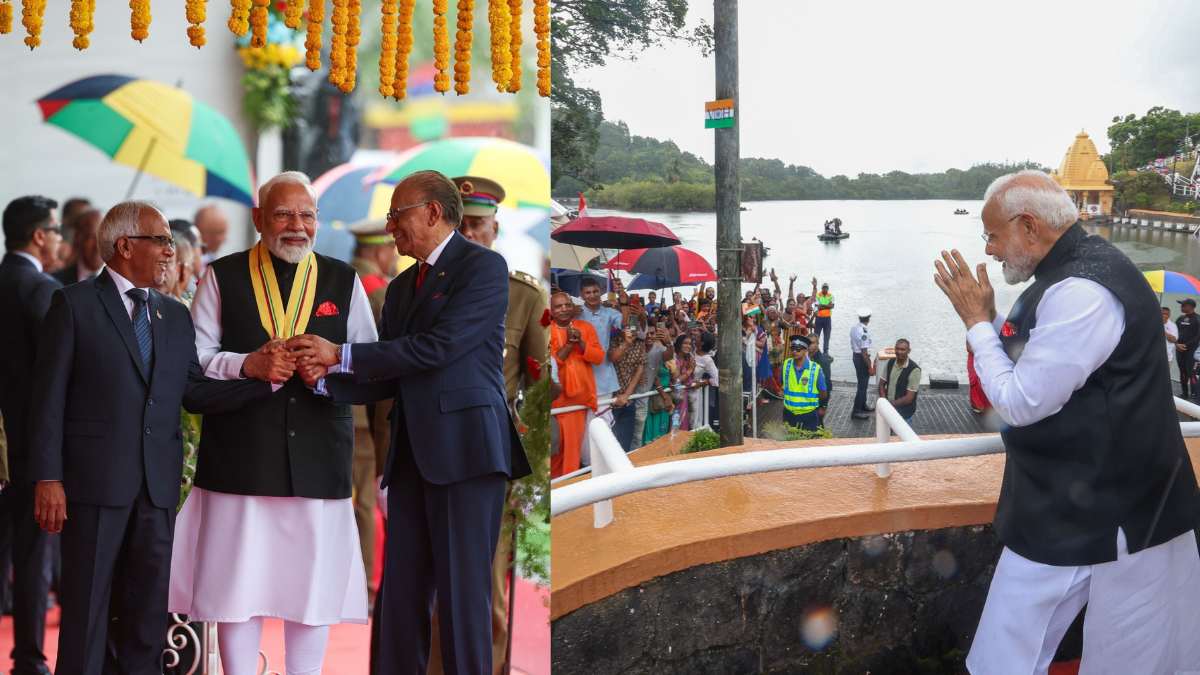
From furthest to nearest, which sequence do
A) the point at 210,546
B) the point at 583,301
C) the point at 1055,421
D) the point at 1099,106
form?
the point at 583,301
the point at 1099,106
the point at 210,546
the point at 1055,421

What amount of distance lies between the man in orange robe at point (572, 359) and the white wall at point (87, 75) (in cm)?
88

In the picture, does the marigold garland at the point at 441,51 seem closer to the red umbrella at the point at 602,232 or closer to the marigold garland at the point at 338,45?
the marigold garland at the point at 338,45

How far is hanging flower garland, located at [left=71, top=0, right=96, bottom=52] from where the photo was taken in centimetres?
243

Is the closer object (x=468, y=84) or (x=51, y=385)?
(x=51, y=385)

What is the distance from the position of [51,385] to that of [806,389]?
6.30 ft

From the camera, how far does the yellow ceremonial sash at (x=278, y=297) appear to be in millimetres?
2463

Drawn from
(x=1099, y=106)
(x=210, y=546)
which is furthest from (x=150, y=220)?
(x=1099, y=106)

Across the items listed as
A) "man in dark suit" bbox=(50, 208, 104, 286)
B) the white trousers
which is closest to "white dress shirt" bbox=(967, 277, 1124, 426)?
the white trousers

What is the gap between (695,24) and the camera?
279 centimetres

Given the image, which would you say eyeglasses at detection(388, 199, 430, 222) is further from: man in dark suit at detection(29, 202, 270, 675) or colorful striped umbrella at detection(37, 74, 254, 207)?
man in dark suit at detection(29, 202, 270, 675)

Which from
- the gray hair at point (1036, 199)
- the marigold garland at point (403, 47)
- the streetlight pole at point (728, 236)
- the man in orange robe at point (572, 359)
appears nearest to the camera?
the gray hair at point (1036, 199)

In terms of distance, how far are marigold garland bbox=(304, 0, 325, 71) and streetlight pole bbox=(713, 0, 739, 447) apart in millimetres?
1038

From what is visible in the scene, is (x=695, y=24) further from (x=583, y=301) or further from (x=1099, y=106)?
(x=1099, y=106)

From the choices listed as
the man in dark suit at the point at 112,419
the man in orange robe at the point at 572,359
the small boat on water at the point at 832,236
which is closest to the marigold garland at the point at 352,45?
the man in dark suit at the point at 112,419
